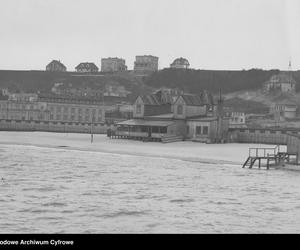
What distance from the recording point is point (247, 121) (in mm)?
128000

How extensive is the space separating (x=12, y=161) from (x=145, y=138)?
1238 inches

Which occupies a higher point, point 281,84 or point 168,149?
point 281,84

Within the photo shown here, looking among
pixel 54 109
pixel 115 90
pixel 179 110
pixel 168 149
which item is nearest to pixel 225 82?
pixel 115 90

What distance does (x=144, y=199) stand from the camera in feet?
88.3

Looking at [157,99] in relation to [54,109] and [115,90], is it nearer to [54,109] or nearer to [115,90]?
[54,109]

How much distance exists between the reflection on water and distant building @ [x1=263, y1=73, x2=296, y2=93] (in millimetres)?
138255

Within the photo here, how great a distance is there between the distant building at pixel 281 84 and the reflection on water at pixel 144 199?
13825cm

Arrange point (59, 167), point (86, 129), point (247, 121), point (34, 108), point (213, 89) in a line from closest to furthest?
point (59, 167), point (86, 129), point (34, 108), point (247, 121), point (213, 89)

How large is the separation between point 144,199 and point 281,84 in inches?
6219

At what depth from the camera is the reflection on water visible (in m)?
21.0

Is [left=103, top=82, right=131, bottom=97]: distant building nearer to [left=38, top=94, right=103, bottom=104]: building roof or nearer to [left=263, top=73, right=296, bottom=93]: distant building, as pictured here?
[left=263, top=73, right=296, bottom=93]: distant building

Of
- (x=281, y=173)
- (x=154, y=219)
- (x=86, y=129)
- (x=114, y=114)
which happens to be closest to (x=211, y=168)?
(x=281, y=173)
